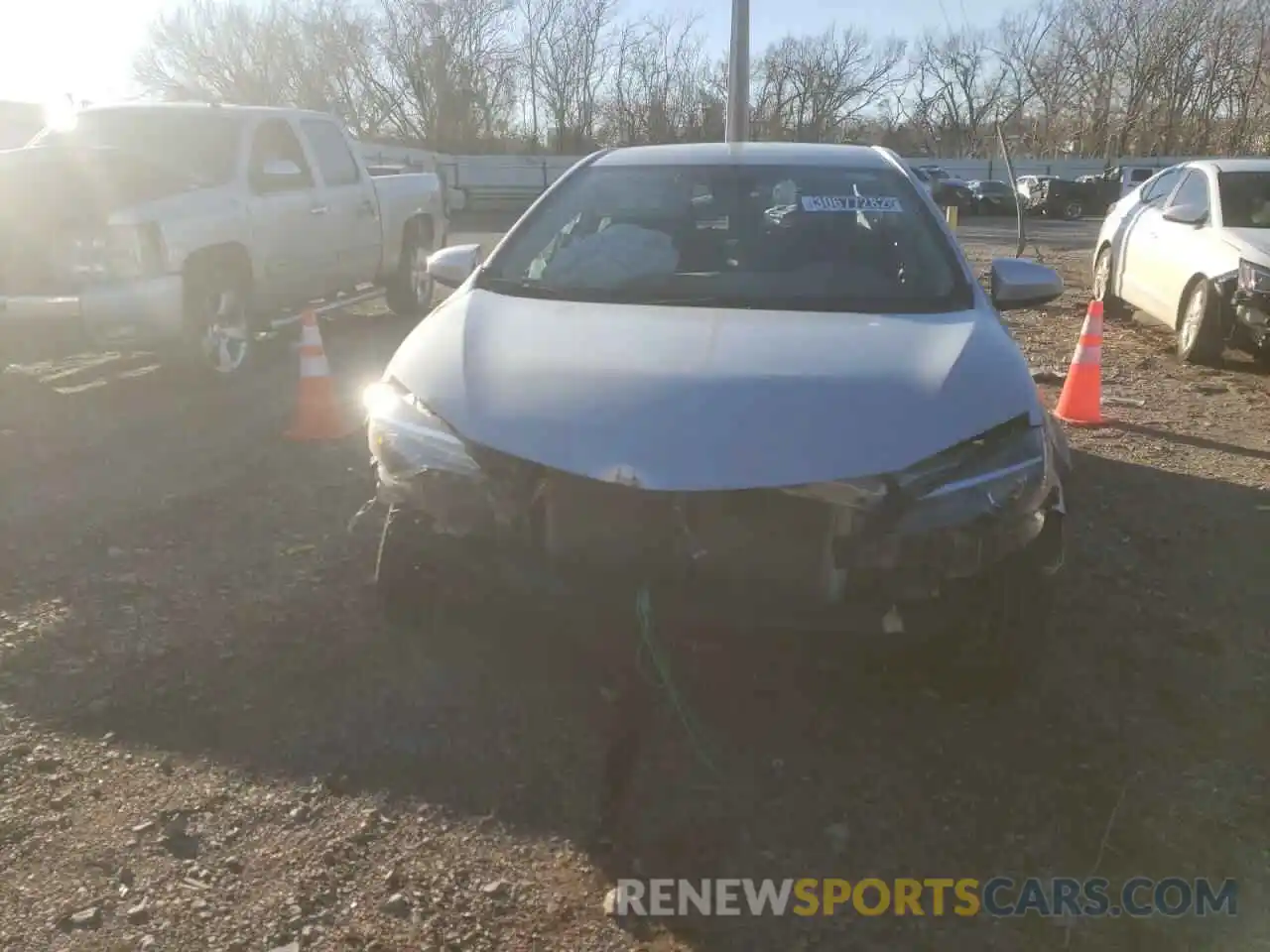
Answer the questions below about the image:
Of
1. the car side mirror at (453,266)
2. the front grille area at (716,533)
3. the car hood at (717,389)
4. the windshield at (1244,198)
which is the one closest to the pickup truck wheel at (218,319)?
the car side mirror at (453,266)

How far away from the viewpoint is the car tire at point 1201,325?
7855 millimetres

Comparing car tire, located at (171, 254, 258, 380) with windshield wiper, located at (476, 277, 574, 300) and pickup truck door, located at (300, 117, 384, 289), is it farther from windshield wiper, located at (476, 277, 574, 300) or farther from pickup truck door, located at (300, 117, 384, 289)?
windshield wiper, located at (476, 277, 574, 300)

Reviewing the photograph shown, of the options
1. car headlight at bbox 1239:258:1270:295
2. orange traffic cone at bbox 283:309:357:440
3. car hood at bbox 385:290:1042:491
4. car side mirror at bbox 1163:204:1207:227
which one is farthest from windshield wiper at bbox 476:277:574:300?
car side mirror at bbox 1163:204:1207:227

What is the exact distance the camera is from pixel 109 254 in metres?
6.41

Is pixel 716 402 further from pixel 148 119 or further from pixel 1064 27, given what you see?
pixel 1064 27

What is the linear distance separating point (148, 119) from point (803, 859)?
24.2 ft

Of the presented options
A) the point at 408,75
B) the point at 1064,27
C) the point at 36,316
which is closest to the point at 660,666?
A: the point at 36,316

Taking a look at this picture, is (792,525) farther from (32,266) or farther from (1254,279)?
(1254,279)

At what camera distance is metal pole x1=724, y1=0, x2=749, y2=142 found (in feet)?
63.2

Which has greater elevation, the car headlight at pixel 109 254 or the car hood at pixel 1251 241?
the car headlight at pixel 109 254

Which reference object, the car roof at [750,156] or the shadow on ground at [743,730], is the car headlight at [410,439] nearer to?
the shadow on ground at [743,730]

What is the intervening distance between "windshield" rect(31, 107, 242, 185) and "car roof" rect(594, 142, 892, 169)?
4.09m

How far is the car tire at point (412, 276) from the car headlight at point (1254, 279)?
6.63 meters

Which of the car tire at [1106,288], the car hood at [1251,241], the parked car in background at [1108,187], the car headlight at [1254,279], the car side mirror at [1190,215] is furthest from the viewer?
the parked car in background at [1108,187]
